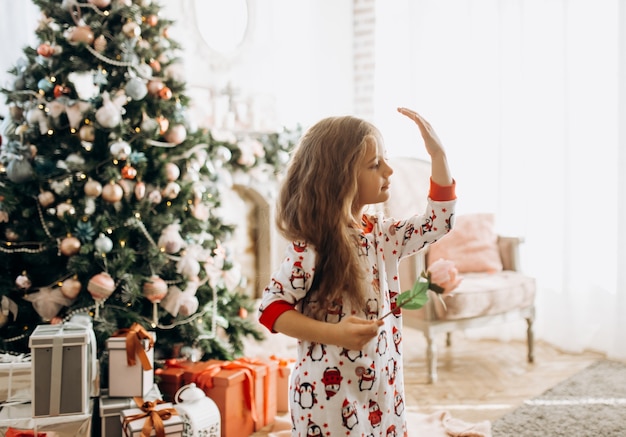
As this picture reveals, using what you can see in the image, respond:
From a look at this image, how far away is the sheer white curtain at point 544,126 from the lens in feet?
12.0

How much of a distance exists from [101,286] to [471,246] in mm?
2003

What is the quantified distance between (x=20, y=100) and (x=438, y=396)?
2180mm

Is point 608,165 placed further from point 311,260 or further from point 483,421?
point 311,260

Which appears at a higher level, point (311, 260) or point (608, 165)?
point (608, 165)

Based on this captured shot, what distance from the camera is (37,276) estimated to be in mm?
2648

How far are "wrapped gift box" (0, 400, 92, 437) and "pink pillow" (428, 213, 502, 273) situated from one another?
202 centimetres

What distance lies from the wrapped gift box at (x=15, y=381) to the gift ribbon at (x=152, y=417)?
1.13ft

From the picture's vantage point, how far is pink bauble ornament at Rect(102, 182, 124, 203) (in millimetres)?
2535

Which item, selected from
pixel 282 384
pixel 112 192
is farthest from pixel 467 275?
pixel 112 192

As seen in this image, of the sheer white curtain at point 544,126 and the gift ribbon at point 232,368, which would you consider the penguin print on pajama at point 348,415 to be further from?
the sheer white curtain at point 544,126

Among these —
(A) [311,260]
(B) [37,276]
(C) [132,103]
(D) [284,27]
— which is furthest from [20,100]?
(D) [284,27]

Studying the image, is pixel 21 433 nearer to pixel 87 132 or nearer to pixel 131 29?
pixel 87 132

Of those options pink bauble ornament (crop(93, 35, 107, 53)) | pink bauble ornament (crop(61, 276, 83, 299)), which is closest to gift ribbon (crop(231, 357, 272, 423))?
pink bauble ornament (crop(61, 276, 83, 299))

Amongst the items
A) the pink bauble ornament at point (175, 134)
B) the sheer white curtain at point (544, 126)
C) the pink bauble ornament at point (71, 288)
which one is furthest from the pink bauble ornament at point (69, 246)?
the sheer white curtain at point (544, 126)
